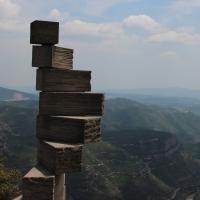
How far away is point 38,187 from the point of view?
5555 mm

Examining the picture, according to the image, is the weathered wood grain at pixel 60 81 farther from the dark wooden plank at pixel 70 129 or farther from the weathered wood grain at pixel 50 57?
the dark wooden plank at pixel 70 129

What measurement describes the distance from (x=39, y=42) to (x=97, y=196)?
575ft

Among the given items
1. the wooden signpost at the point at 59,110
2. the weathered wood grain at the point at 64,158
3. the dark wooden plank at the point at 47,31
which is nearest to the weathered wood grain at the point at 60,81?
the wooden signpost at the point at 59,110

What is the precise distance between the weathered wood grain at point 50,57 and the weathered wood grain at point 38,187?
58.7 inches

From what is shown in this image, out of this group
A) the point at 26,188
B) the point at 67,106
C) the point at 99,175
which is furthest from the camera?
the point at 99,175

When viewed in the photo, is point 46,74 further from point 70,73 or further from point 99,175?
point 99,175

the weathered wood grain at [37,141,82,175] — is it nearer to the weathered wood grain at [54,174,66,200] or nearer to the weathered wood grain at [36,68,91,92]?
the weathered wood grain at [54,174,66,200]

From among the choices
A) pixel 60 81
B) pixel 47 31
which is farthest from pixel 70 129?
pixel 47 31

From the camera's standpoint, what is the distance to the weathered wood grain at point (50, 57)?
20.2 feet

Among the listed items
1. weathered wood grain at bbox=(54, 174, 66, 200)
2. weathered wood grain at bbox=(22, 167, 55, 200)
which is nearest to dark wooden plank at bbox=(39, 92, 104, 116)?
weathered wood grain at bbox=(54, 174, 66, 200)

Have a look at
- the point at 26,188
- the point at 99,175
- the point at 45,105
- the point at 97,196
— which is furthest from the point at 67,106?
the point at 99,175

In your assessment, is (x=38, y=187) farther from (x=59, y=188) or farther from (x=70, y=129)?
(x=70, y=129)

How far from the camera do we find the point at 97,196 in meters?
178

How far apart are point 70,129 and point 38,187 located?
829 millimetres
